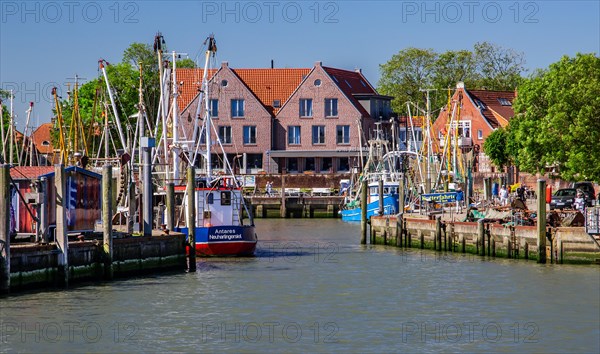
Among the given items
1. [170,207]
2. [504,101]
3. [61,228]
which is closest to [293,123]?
[504,101]

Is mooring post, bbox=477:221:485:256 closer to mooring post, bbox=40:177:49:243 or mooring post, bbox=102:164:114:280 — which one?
mooring post, bbox=102:164:114:280

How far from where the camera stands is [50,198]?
147ft

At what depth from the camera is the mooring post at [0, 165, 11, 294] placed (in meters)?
40.0

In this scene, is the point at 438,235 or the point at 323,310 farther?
the point at 438,235

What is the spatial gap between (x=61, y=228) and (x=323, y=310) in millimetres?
10027

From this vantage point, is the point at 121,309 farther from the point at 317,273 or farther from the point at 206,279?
the point at 317,273

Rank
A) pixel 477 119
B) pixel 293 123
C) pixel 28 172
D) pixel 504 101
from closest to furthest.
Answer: pixel 28 172 → pixel 293 123 → pixel 477 119 → pixel 504 101

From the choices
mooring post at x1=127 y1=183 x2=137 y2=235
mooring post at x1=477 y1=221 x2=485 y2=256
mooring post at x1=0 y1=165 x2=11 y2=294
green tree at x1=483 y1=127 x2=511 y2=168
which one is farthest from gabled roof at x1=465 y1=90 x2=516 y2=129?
mooring post at x1=0 y1=165 x2=11 y2=294

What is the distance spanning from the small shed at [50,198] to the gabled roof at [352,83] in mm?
73875

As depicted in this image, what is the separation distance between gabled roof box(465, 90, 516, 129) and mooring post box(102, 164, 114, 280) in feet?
283

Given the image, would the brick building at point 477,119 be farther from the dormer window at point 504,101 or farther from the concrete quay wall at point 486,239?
the concrete quay wall at point 486,239

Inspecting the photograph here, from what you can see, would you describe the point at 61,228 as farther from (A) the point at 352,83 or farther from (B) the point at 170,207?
(A) the point at 352,83

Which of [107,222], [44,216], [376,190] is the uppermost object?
[376,190]

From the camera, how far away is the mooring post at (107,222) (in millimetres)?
45812
